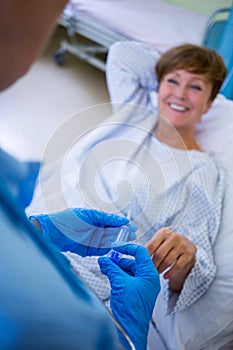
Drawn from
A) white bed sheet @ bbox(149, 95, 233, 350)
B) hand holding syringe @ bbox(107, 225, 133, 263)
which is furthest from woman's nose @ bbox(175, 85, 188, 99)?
hand holding syringe @ bbox(107, 225, 133, 263)

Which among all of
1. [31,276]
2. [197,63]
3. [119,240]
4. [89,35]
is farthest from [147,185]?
[89,35]

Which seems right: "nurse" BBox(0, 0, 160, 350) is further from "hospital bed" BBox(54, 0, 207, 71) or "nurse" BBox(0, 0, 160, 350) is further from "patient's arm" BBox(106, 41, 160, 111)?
"hospital bed" BBox(54, 0, 207, 71)

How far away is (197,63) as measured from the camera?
1738 millimetres

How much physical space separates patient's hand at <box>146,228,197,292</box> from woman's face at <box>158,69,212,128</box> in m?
0.64

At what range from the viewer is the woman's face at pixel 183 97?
1.72 meters

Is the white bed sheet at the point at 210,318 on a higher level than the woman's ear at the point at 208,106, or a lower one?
lower

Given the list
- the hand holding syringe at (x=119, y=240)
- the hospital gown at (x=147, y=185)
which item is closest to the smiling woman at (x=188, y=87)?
the hospital gown at (x=147, y=185)

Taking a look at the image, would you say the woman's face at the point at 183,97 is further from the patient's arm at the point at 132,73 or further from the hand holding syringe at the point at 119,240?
the hand holding syringe at the point at 119,240

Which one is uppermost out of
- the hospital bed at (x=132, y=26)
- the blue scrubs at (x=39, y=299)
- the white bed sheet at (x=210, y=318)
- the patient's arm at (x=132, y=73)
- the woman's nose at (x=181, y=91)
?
the blue scrubs at (x=39, y=299)

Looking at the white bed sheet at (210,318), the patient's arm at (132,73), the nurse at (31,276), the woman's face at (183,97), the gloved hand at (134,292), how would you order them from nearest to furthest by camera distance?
the nurse at (31,276) < the gloved hand at (134,292) < the white bed sheet at (210,318) < the woman's face at (183,97) < the patient's arm at (132,73)

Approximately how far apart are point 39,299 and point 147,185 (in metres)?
0.64

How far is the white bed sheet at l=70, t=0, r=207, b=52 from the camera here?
2996 mm

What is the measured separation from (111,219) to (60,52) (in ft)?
9.77

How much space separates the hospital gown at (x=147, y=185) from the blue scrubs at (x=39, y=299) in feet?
1.37
